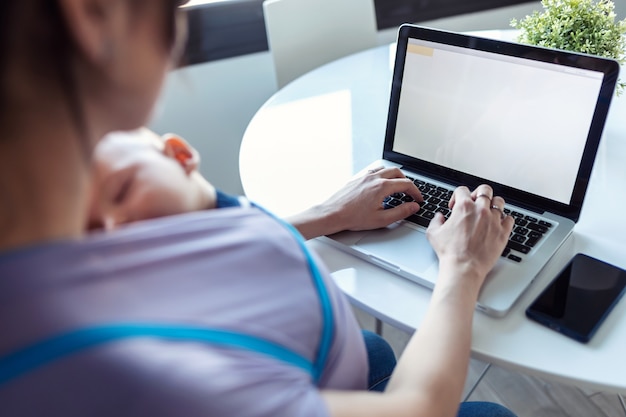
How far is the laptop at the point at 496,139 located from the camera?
878 mm

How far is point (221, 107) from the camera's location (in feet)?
6.77

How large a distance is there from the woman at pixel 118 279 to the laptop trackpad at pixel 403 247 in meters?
0.35

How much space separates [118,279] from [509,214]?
72 cm

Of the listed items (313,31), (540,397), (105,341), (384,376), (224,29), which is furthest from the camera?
(224,29)

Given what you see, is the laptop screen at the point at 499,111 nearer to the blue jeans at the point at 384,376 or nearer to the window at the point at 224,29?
the blue jeans at the point at 384,376

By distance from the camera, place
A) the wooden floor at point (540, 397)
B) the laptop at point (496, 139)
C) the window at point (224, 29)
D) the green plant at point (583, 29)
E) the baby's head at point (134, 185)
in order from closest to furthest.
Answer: the baby's head at point (134, 185), the laptop at point (496, 139), the green plant at point (583, 29), the wooden floor at point (540, 397), the window at point (224, 29)

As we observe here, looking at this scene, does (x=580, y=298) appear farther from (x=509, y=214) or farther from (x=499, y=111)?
(x=499, y=111)

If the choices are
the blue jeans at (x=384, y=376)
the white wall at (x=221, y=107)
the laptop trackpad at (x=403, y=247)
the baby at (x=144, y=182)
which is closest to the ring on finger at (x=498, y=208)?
the laptop trackpad at (x=403, y=247)

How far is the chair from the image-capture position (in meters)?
1.75

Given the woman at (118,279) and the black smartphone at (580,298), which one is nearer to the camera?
the woman at (118,279)

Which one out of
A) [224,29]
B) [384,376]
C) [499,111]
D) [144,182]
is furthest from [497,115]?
[224,29]

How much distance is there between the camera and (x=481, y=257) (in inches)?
32.0

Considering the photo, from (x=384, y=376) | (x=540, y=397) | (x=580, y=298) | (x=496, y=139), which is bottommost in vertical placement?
(x=540, y=397)

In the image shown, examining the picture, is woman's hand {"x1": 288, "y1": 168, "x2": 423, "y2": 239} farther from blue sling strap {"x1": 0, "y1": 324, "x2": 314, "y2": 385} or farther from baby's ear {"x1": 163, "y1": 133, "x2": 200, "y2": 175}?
blue sling strap {"x1": 0, "y1": 324, "x2": 314, "y2": 385}
